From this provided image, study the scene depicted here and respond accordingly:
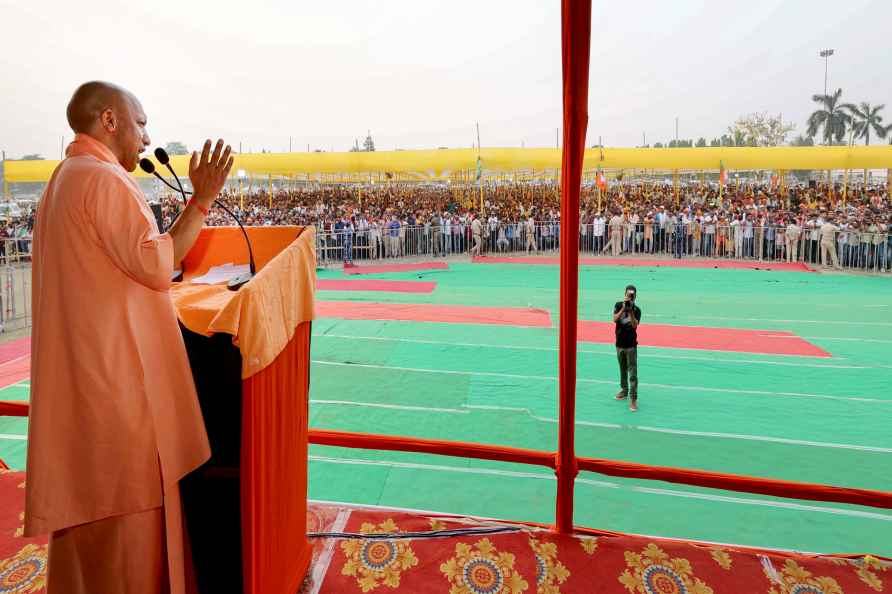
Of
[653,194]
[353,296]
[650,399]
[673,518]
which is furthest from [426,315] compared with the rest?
[653,194]

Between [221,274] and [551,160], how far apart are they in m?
16.2

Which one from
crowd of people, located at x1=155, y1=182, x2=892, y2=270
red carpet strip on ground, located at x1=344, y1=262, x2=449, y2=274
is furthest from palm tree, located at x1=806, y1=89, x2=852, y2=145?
red carpet strip on ground, located at x1=344, y1=262, x2=449, y2=274

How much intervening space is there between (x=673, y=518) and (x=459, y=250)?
1533 centimetres

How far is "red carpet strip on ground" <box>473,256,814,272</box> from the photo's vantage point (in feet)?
51.8

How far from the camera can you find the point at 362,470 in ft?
14.9

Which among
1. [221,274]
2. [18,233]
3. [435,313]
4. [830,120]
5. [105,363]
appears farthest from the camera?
[830,120]

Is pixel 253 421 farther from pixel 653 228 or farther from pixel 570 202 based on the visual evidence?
pixel 653 228

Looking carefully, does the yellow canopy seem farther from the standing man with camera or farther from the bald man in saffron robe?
the bald man in saffron robe

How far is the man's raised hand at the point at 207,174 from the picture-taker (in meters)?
1.59

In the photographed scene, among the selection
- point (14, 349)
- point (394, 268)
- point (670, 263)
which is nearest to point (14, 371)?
point (14, 349)

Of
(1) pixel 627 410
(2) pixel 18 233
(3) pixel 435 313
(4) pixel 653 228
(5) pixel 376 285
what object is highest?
(4) pixel 653 228

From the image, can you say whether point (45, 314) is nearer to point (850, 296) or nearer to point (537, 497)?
point (537, 497)

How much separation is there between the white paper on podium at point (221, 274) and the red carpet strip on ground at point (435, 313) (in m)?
7.35

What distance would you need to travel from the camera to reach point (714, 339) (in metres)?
8.61
